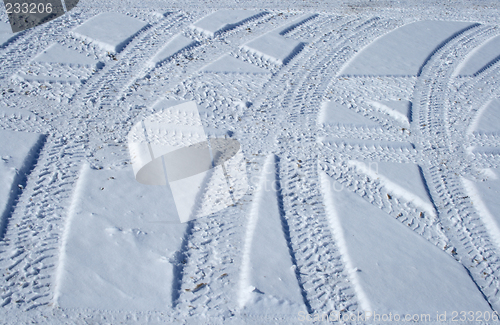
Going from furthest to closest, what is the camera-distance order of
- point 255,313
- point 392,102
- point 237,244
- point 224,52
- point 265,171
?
1. point 224,52
2. point 392,102
3. point 265,171
4. point 237,244
5. point 255,313

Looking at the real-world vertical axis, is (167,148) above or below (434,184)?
above

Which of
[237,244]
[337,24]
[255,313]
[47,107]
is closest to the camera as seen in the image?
[255,313]

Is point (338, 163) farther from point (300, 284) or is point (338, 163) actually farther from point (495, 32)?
point (495, 32)

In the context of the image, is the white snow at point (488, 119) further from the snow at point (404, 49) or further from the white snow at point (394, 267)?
the white snow at point (394, 267)

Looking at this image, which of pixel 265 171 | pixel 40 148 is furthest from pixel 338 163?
pixel 40 148

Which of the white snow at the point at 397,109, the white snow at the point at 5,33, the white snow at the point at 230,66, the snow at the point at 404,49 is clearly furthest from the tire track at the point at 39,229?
the snow at the point at 404,49

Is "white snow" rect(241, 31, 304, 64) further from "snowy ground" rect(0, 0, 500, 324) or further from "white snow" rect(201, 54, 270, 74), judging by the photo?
"white snow" rect(201, 54, 270, 74)

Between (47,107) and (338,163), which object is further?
(47,107)
